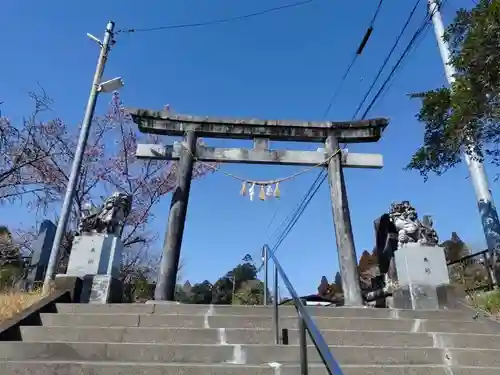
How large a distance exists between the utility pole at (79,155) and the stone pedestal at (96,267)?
0.59 meters

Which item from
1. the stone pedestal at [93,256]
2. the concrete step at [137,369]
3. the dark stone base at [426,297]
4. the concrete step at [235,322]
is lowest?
the concrete step at [137,369]

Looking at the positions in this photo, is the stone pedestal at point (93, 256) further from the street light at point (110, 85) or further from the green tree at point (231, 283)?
the green tree at point (231, 283)

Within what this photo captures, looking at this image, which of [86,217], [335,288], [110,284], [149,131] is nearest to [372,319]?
[110,284]

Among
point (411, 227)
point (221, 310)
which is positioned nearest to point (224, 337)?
point (221, 310)

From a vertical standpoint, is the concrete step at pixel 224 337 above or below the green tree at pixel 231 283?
below

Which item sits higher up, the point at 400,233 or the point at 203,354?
the point at 400,233

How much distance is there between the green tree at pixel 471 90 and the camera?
234 inches

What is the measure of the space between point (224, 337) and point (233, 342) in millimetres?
124

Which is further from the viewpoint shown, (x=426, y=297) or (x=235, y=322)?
(x=426, y=297)

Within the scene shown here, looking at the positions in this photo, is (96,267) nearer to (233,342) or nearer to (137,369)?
(233,342)

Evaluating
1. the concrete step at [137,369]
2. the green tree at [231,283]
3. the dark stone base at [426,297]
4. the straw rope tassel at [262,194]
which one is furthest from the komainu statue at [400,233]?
the green tree at [231,283]

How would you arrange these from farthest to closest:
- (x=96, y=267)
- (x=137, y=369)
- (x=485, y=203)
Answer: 1. (x=485, y=203)
2. (x=96, y=267)
3. (x=137, y=369)

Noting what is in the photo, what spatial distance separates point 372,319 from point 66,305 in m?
4.17

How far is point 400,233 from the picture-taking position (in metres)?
6.47
